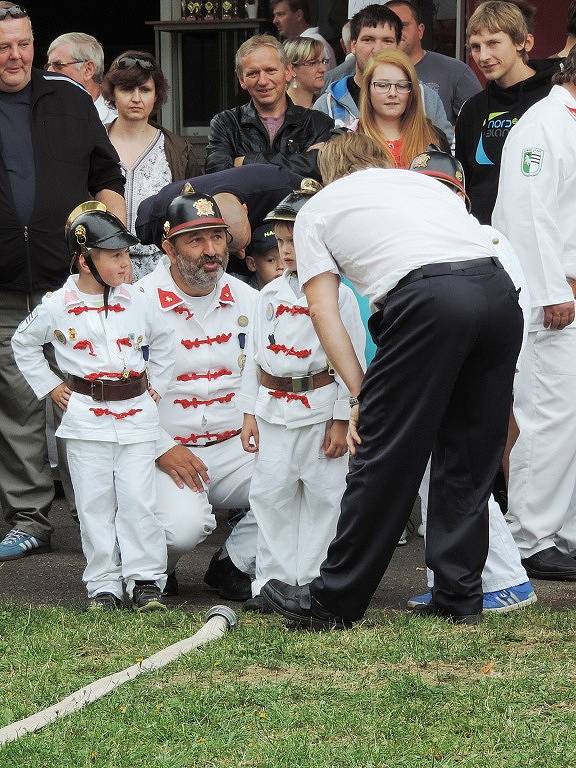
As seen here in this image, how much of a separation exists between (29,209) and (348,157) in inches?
89.6

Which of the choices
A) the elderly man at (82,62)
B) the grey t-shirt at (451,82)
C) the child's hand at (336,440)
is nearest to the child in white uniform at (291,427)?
the child's hand at (336,440)

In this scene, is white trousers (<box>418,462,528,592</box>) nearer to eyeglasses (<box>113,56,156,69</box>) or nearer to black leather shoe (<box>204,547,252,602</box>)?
black leather shoe (<box>204,547,252,602</box>)

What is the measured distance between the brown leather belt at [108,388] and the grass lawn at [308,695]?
939mm

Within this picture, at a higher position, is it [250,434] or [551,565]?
[250,434]

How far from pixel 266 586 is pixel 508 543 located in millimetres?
929

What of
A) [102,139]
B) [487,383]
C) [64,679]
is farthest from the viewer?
[102,139]

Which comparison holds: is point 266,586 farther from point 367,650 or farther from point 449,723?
point 449,723

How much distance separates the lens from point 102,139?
23.7ft

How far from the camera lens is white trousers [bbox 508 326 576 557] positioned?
6.27 metres

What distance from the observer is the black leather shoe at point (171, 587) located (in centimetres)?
609

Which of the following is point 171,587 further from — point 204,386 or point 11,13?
point 11,13

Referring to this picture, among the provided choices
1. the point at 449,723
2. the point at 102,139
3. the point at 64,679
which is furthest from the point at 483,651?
the point at 102,139

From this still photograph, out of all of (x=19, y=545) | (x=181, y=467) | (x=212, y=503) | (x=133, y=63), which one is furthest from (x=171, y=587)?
(x=133, y=63)

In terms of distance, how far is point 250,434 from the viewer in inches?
226
